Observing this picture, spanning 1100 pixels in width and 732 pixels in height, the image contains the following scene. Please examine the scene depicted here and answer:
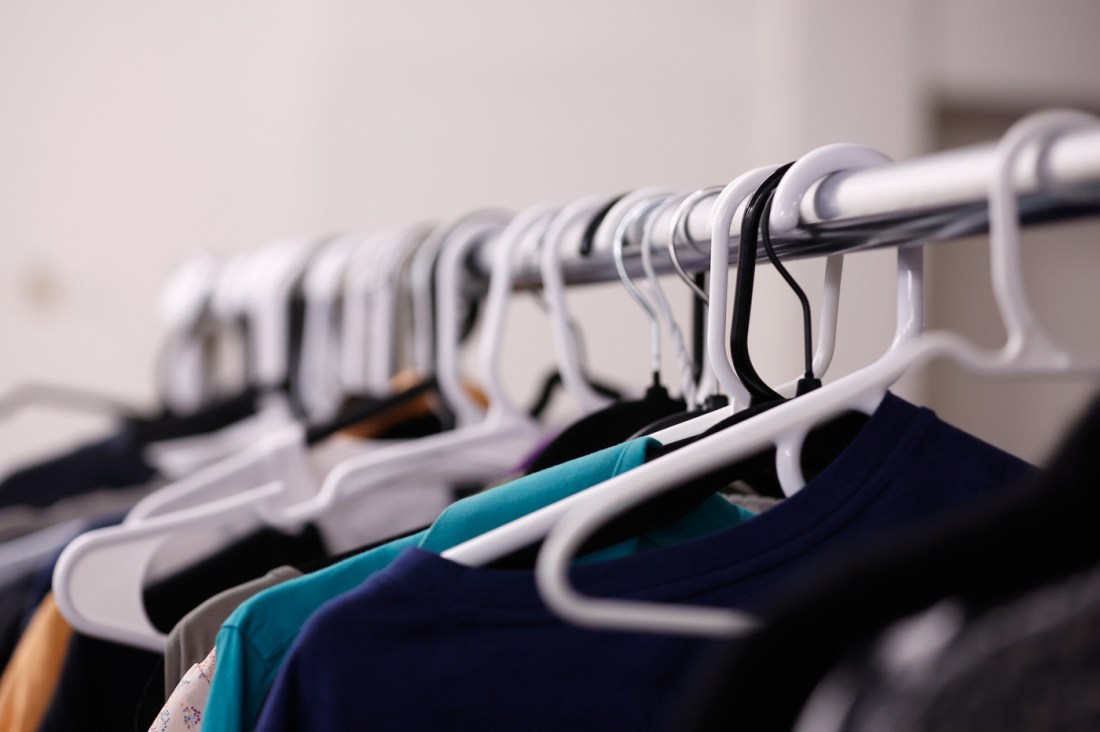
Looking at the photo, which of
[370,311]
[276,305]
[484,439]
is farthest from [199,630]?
[276,305]

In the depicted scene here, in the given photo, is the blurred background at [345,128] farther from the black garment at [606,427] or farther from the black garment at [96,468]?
the black garment at [606,427]

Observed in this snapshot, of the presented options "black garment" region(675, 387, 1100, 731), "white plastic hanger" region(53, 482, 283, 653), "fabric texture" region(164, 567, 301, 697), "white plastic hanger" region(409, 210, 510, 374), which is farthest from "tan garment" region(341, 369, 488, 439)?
"black garment" region(675, 387, 1100, 731)

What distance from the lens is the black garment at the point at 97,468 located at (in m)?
1.00

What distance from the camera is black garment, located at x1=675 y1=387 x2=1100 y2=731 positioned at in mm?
254

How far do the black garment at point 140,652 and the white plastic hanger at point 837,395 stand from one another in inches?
12.8

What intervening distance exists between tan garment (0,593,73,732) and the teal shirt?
215 millimetres

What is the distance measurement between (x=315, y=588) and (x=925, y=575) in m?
0.28

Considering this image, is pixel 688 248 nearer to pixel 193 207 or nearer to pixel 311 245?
pixel 311 245

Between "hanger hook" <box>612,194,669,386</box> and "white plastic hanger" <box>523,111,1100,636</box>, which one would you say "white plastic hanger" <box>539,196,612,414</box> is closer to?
"hanger hook" <box>612,194,669,386</box>

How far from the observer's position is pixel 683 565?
395mm

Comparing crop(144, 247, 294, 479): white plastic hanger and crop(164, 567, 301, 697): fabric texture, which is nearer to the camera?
crop(164, 567, 301, 697): fabric texture

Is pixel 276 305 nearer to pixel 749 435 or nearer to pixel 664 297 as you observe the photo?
pixel 664 297

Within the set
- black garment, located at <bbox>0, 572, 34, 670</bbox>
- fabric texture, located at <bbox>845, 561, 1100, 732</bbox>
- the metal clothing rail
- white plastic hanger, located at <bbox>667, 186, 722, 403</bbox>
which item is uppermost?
the metal clothing rail

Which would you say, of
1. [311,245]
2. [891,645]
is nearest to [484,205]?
[311,245]
